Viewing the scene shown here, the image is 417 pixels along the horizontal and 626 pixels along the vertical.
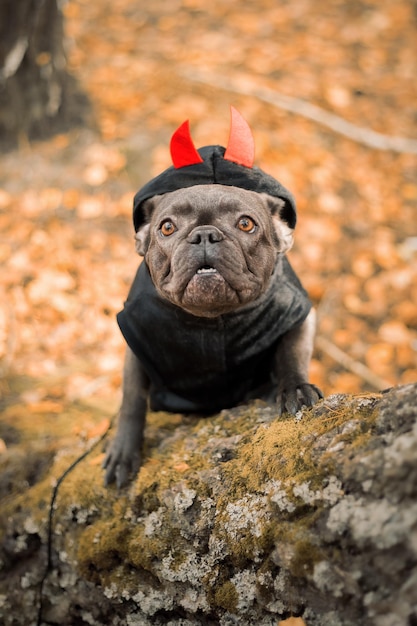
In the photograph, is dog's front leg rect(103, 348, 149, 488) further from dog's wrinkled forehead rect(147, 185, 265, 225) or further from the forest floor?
the forest floor

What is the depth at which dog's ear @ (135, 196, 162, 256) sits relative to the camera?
325cm

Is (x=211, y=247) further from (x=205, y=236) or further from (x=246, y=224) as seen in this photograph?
(x=246, y=224)

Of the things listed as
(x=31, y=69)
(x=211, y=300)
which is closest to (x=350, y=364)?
(x=211, y=300)

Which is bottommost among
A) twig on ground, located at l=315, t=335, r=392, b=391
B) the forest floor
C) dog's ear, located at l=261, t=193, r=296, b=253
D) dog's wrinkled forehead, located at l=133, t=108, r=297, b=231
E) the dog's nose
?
twig on ground, located at l=315, t=335, r=392, b=391

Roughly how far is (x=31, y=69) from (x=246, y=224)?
164 inches

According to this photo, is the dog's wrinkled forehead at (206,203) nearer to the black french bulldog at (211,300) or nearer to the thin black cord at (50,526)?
the black french bulldog at (211,300)

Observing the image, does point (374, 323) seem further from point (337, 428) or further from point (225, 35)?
point (225, 35)

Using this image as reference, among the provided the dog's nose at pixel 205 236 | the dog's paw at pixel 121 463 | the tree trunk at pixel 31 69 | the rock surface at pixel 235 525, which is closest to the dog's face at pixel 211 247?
the dog's nose at pixel 205 236

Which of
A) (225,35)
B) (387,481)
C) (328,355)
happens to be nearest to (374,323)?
(328,355)

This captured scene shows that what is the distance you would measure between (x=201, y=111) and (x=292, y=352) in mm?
4511

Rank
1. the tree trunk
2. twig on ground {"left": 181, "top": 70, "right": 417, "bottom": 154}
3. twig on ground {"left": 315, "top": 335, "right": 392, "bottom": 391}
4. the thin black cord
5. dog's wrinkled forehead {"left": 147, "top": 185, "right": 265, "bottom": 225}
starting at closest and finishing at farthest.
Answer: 1. dog's wrinkled forehead {"left": 147, "top": 185, "right": 265, "bottom": 225}
2. the thin black cord
3. twig on ground {"left": 315, "top": 335, "right": 392, "bottom": 391}
4. the tree trunk
5. twig on ground {"left": 181, "top": 70, "right": 417, "bottom": 154}

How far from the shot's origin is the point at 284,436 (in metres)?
2.63

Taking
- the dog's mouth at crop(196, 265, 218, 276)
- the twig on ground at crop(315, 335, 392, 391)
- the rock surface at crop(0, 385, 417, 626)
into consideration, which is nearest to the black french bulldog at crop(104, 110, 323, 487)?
the dog's mouth at crop(196, 265, 218, 276)

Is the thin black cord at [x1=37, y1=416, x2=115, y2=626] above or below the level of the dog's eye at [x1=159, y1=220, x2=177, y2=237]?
below
